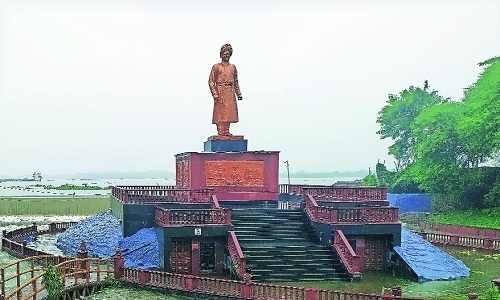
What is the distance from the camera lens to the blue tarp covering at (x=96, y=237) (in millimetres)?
25516

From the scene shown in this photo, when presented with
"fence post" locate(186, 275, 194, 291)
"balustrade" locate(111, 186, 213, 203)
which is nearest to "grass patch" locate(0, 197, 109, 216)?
"balustrade" locate(111, 186, 213, 203)

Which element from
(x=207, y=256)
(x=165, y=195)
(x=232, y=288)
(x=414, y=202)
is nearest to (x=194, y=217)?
(x=207, y=256)

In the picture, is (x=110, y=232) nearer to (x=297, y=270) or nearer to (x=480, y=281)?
(x=297, y=270)

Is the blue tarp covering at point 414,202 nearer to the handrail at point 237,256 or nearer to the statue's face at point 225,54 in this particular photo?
the statue's face at point 225,54

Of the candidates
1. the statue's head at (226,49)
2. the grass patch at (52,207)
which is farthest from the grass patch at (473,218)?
the grass patch at (52,207)

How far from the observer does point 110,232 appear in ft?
87.0

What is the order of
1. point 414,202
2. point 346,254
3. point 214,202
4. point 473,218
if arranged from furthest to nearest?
point 414,202 → point 473,218 → point 214,202 → point 346,254

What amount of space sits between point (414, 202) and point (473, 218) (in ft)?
29.8

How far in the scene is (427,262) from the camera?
76.5ft

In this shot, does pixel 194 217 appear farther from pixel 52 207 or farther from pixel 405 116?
pixel 405 116

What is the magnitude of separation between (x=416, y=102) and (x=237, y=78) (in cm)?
3572

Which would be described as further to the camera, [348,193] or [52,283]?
[348,193]

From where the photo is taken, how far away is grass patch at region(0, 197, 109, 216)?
2157 inches

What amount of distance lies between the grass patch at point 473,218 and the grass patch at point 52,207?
28280 millimetres
